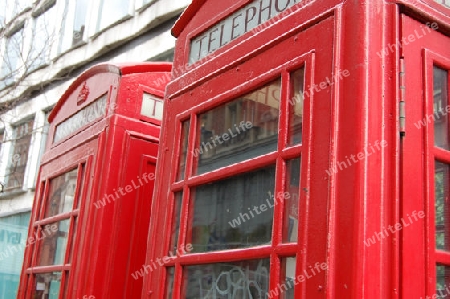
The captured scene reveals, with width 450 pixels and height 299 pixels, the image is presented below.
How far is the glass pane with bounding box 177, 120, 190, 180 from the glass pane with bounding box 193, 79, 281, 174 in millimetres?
98

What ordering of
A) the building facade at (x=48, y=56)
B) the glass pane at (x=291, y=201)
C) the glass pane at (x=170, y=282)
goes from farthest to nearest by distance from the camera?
the building facade at (x=48, y=56) → the glass pane at (x=170, y=282) → the glass pane at (x=291, y=201)

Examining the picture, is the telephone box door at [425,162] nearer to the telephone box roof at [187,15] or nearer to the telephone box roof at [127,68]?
the telephone box roof at [187,15]

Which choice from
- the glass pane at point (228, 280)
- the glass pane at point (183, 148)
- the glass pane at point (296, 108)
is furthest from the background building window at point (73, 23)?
the glass pane at point (296, 108)

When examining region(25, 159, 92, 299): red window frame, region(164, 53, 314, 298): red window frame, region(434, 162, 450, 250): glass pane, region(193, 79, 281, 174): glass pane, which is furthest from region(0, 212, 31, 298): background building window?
region(434, 162, 450, 250): glass pane

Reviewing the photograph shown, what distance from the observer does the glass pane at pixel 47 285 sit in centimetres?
350

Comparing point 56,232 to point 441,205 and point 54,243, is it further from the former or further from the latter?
point 441,205

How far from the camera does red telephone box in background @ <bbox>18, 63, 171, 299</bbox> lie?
129 inches

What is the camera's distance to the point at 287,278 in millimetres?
1823

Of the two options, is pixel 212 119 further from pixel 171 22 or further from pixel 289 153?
pixel 171 22

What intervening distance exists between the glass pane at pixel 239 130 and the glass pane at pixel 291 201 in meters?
0.15

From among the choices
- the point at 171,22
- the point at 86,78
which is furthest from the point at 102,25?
the point at 86,78

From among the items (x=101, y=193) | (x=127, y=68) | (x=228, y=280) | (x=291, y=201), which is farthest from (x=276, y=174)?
(x=127, y=68)

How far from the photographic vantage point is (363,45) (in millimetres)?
1789

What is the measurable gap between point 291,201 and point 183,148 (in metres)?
0.84
